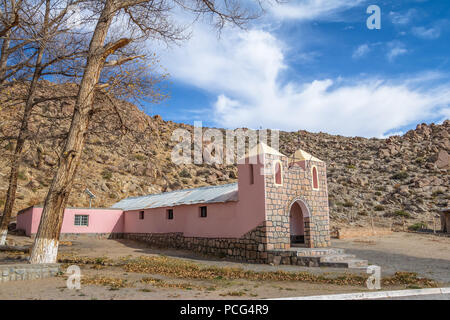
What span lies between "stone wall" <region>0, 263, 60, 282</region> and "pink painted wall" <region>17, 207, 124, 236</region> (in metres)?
16.2

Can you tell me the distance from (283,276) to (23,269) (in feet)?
24.9

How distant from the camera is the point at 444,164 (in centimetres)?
Result: 4428

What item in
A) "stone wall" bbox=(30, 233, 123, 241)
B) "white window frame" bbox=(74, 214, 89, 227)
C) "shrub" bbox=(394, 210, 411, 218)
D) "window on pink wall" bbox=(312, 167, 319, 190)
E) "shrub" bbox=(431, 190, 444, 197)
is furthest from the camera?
"shrub" bbox=(431, 190, 444, 197)

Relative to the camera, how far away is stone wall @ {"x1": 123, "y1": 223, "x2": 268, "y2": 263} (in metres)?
15.1

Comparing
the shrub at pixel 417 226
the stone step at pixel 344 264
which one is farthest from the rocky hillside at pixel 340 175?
the stone step at pixel 344 264

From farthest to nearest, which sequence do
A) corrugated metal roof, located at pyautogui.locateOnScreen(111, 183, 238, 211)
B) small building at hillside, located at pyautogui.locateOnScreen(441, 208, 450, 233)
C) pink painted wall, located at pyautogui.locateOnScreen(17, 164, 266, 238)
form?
1. small building at hillside, located at pyautogui.locateOnScreen(441, 208, 450, 233)
2. corrugated metal roof, located at pyautogui.locateOnScreen(111, 183, 238, 211)
3. pink painted wall, located at pyautogui.locateOnScreen(17, 164, 266, 238)

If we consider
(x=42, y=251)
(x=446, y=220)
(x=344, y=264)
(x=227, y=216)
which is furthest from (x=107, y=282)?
(x=446, y=220)

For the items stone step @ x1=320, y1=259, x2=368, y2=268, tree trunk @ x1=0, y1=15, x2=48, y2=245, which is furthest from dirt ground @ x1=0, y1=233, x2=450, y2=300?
tree trunk @ x1=0, y1=15, x2=48, y2=245

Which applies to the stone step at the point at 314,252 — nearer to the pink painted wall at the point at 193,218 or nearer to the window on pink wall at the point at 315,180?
the pink painted wall at the point at 193,218

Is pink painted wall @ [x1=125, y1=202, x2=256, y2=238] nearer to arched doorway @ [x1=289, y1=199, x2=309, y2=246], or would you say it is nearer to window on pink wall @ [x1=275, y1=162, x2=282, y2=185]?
window on pink wall @ [x1=275, y1=162, x2=282, y2=185]

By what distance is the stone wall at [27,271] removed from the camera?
29.0 ft

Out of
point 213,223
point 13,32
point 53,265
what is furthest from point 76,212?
point 53,265

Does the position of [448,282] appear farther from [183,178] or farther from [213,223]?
[183,178]

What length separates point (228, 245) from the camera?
16844 mm
